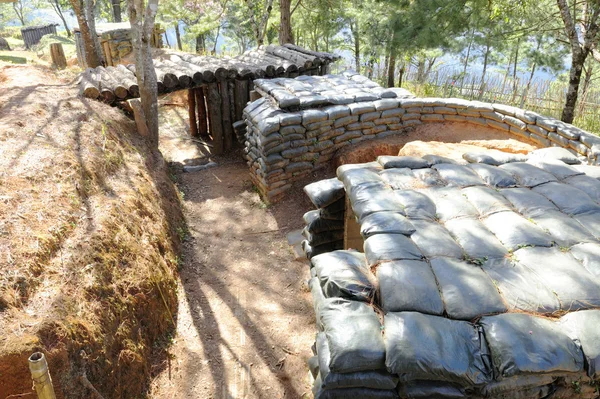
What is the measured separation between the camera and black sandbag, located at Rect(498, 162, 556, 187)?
4.19 meters

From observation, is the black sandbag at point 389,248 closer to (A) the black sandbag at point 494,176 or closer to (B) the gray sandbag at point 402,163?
(B) the gray sandbag at point 402,163

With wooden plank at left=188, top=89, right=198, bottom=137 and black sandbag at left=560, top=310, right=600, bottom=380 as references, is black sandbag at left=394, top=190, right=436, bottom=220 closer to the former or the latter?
black sandbag at left=560, top=310, right=600, bottom=380

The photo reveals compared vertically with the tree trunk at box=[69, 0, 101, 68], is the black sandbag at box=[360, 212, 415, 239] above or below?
below

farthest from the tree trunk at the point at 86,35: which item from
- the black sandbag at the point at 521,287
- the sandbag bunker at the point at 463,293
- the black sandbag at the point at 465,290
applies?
the black sandbag at the point at 521,287

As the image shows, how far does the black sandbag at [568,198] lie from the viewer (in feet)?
12.2

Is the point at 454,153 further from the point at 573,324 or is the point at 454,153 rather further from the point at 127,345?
the point at 127,345

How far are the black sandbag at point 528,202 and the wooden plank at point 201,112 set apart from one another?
27.6 ft

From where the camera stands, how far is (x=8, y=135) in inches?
219

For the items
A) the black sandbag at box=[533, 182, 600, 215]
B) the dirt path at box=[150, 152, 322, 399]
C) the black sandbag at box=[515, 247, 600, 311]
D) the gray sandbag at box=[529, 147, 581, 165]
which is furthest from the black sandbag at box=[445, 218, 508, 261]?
the dirt path at box=[150, 152, 322, 399]

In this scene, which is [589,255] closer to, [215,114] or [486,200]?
[486,200]

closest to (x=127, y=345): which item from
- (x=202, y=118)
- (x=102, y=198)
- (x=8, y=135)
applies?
(x=102, y=198)

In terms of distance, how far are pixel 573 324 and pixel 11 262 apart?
13.7 feet

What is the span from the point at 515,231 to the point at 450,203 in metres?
0.59

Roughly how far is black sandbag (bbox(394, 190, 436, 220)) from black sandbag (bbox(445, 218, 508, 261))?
195mm
